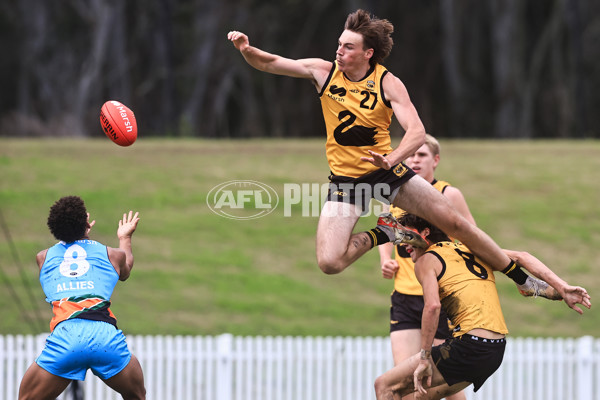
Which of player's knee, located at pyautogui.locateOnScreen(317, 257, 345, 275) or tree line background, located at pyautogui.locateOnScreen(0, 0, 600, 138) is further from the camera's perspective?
tree line background, located at pyautogui.locateOnScreen(0, 0, 600, 138)

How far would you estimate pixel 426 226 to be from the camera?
5.94 metres

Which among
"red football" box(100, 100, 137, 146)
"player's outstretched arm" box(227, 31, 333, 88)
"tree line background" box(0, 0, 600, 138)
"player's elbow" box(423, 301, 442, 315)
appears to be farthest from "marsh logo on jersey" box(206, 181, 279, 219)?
"tree line background" box(0, 0, 600, 138)

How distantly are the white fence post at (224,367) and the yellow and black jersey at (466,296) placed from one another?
4126 mm

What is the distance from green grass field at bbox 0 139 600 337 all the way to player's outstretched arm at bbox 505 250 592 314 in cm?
637

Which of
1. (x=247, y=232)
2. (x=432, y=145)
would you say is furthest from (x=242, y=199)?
(x=432, y=145)

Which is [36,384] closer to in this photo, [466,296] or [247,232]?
[466,296]

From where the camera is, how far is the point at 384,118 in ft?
20.1

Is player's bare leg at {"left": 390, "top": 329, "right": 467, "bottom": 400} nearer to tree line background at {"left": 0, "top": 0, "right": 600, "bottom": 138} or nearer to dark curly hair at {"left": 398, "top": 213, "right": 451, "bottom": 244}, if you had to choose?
dark curly hair at {"left": 398, "top": 213, "right": 451, "bottom": 244}

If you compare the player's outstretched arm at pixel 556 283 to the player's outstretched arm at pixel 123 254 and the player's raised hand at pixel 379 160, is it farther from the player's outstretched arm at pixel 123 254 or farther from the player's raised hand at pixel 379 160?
the player's outstretched arm at pixel 123 254

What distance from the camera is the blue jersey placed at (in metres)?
5.42

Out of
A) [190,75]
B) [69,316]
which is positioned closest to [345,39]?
[69,316]

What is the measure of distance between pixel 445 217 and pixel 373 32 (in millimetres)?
1397

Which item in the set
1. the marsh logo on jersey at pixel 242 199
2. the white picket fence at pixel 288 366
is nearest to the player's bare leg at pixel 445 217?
the white picket fence at pixel 288 366

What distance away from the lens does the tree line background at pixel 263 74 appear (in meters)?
33.5
